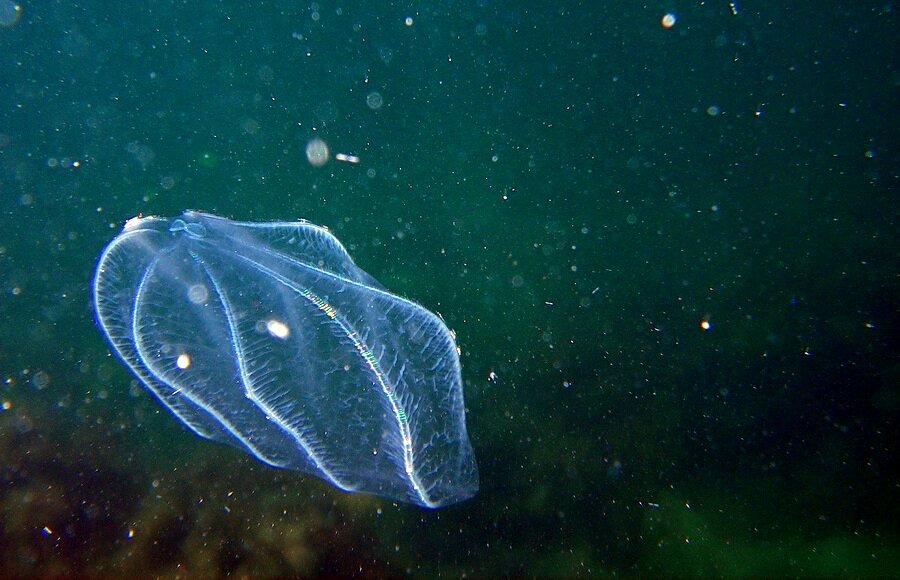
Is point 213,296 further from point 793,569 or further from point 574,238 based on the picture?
point 793,569

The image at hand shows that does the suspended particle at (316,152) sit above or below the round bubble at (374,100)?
below

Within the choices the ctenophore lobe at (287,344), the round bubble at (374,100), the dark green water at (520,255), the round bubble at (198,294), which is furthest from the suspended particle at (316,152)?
the round bubble at (198,294)

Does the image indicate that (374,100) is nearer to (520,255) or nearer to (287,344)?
(520,255)

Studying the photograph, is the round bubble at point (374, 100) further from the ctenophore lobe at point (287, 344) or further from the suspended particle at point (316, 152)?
the ctenophore lobe at point (287, 344)

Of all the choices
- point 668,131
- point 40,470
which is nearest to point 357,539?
point 40,470

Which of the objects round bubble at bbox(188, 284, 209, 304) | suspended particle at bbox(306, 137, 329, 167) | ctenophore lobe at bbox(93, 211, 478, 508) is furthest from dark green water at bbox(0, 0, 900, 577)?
round bubble at bbox(188, 284, 209, 304)

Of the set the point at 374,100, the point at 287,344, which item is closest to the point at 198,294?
the point at 287,344

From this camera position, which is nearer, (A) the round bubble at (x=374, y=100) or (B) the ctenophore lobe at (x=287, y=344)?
(B) the ctenophore lobe at (x=287, y=344)
